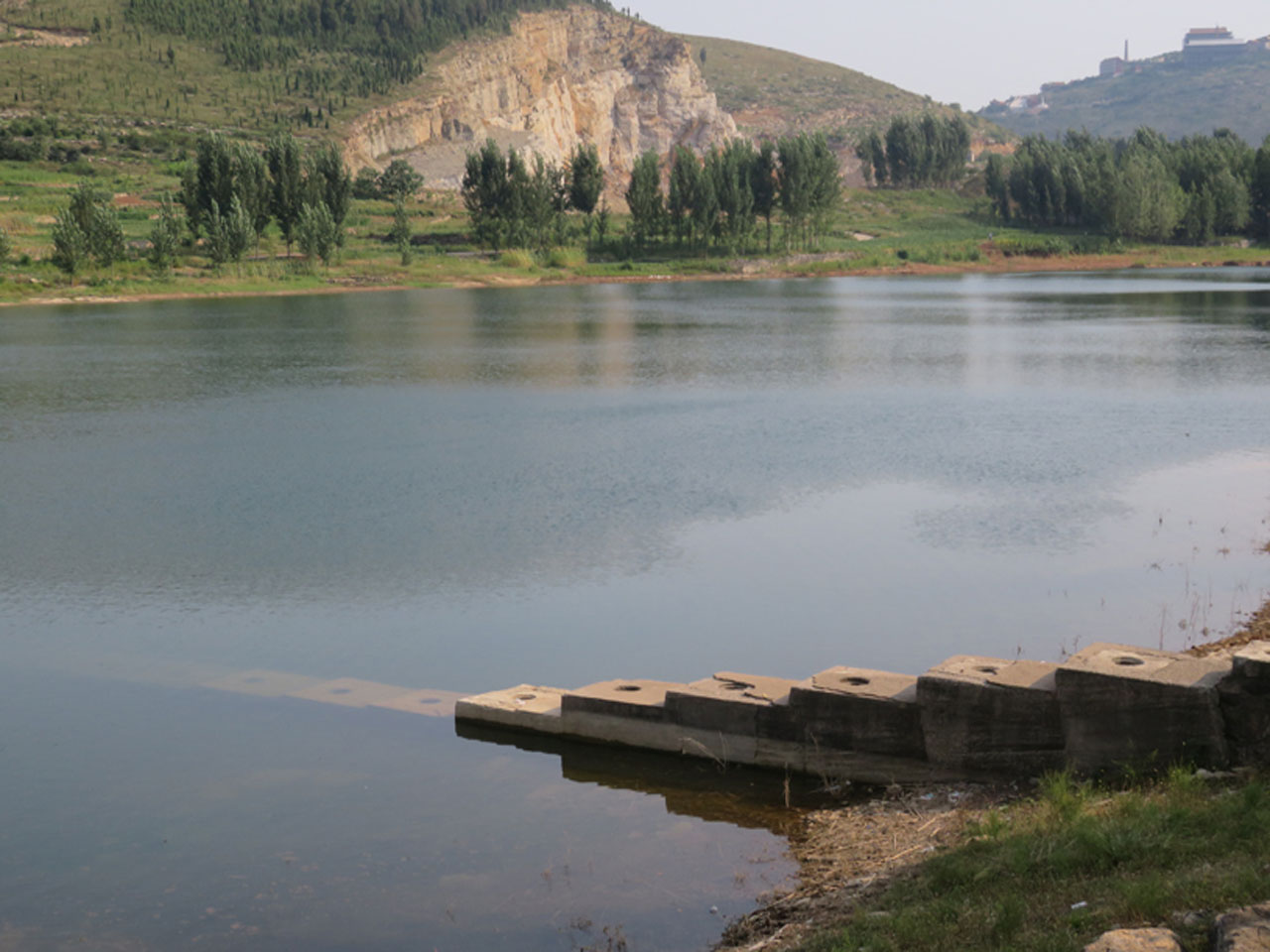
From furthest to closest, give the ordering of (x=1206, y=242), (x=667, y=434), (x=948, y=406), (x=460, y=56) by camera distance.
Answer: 1. (x=460, y=56)
2. (x=1206, y=242)
3. (x=948, y=406)
4. (x=667, y=434)

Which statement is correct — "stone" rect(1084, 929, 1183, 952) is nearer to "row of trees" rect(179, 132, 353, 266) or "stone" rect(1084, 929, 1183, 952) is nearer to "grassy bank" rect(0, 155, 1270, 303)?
"grassy bank" rect(0, 155, 1270, 303)

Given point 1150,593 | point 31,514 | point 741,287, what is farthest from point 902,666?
point 741,287

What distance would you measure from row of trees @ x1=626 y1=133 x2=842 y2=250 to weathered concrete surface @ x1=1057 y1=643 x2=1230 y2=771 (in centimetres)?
9168

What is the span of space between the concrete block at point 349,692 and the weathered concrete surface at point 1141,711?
6065 mm

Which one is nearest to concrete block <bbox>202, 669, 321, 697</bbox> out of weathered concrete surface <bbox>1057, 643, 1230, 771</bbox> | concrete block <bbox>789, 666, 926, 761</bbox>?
concrete block <bbox>789, 666, 926, 761</bbox>

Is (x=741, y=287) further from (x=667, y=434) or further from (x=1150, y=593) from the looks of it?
(x=1150, y=593)

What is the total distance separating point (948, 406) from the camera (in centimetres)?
2886

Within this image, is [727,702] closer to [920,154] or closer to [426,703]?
[426,703]

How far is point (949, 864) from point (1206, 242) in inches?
4683

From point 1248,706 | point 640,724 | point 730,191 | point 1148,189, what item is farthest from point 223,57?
point 1248,706

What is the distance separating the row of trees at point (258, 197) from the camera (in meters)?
75.8

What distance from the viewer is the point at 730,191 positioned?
98.1m

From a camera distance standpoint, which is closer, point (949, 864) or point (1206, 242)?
point (949, 864)

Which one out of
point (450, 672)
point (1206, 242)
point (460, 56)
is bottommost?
point (450, 672)
